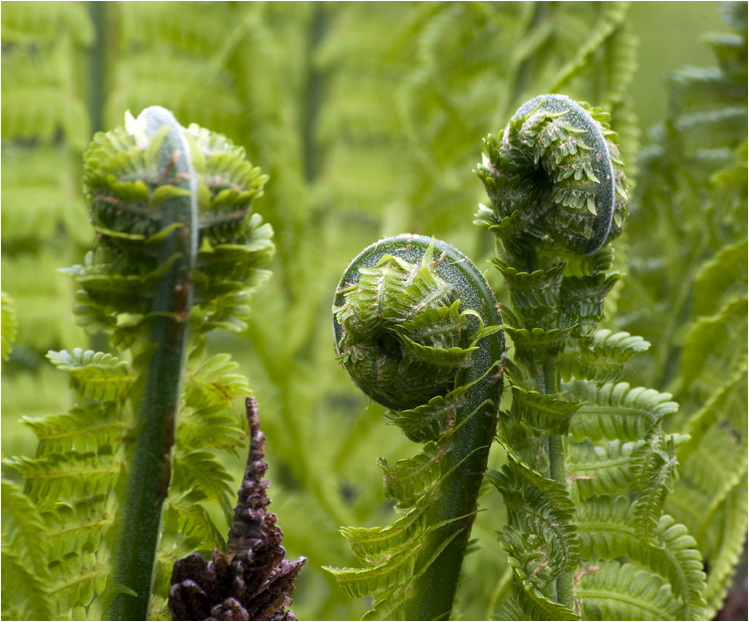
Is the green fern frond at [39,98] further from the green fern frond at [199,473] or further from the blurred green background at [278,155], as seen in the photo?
the green fern frond at [199,473]

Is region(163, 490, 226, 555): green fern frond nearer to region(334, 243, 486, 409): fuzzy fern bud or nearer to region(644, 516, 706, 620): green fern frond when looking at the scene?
region(334, 243, 486, 409): fuzzy fern bud

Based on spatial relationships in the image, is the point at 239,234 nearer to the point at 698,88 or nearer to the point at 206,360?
the point at 206,360

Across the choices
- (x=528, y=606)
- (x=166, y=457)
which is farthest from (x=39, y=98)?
(x=528, y=606)

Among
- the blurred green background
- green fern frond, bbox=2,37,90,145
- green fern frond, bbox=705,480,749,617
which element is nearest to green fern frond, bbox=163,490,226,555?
green fern frond, bbox=705,480,749,617

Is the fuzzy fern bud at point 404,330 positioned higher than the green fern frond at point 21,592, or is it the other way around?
the fuzzy fern bud at point 404,330

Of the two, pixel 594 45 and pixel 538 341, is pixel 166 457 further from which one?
pixel 594 45

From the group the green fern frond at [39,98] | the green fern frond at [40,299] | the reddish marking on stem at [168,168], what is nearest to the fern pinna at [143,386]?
the reddish marking on stem at [168,168]

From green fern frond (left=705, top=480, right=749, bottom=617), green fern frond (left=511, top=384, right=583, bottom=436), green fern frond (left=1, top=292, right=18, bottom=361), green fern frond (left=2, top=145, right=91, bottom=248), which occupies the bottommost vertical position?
green fern frond (left=705, top=480, right=749, bottom=617)
